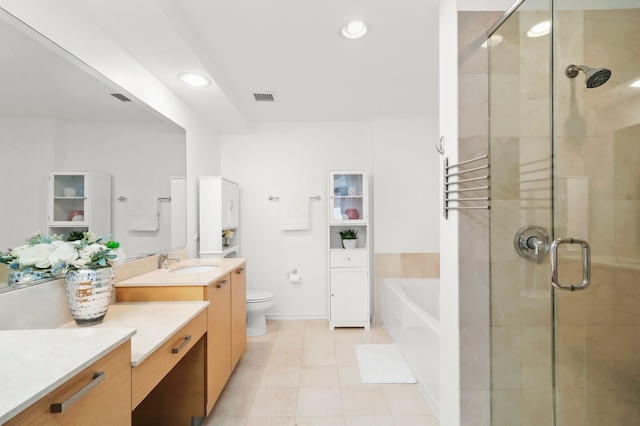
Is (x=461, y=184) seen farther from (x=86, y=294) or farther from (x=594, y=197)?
(x=86, y=294)

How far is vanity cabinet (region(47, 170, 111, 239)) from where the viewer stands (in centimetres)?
132

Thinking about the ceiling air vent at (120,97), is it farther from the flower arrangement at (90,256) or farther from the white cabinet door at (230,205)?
the white cabinet door at (230,205)

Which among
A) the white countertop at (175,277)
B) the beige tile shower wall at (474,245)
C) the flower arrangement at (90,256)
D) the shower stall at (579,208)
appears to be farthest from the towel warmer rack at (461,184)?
the flower arrangement at (90,256)

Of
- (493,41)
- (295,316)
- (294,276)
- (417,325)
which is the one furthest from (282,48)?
(295,316)

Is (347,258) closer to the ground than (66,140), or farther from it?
closer to the ground

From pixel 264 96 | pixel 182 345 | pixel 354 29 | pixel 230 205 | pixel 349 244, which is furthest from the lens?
pixel 349 244

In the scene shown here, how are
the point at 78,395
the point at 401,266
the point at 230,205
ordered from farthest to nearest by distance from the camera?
the point at 401,266 < the point at 230,205 < the point at 78,395

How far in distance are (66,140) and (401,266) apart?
3040 mm

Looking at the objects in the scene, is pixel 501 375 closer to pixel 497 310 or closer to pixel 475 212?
pixel 497 310

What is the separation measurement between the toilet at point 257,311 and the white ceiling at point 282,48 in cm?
184

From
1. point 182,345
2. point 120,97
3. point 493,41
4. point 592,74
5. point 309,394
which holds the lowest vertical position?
point 309,394

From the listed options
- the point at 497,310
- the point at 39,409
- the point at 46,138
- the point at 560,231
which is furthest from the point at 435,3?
the point at 39,409

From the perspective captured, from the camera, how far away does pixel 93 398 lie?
2.60 feet

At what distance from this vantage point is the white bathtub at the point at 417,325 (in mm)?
1857
